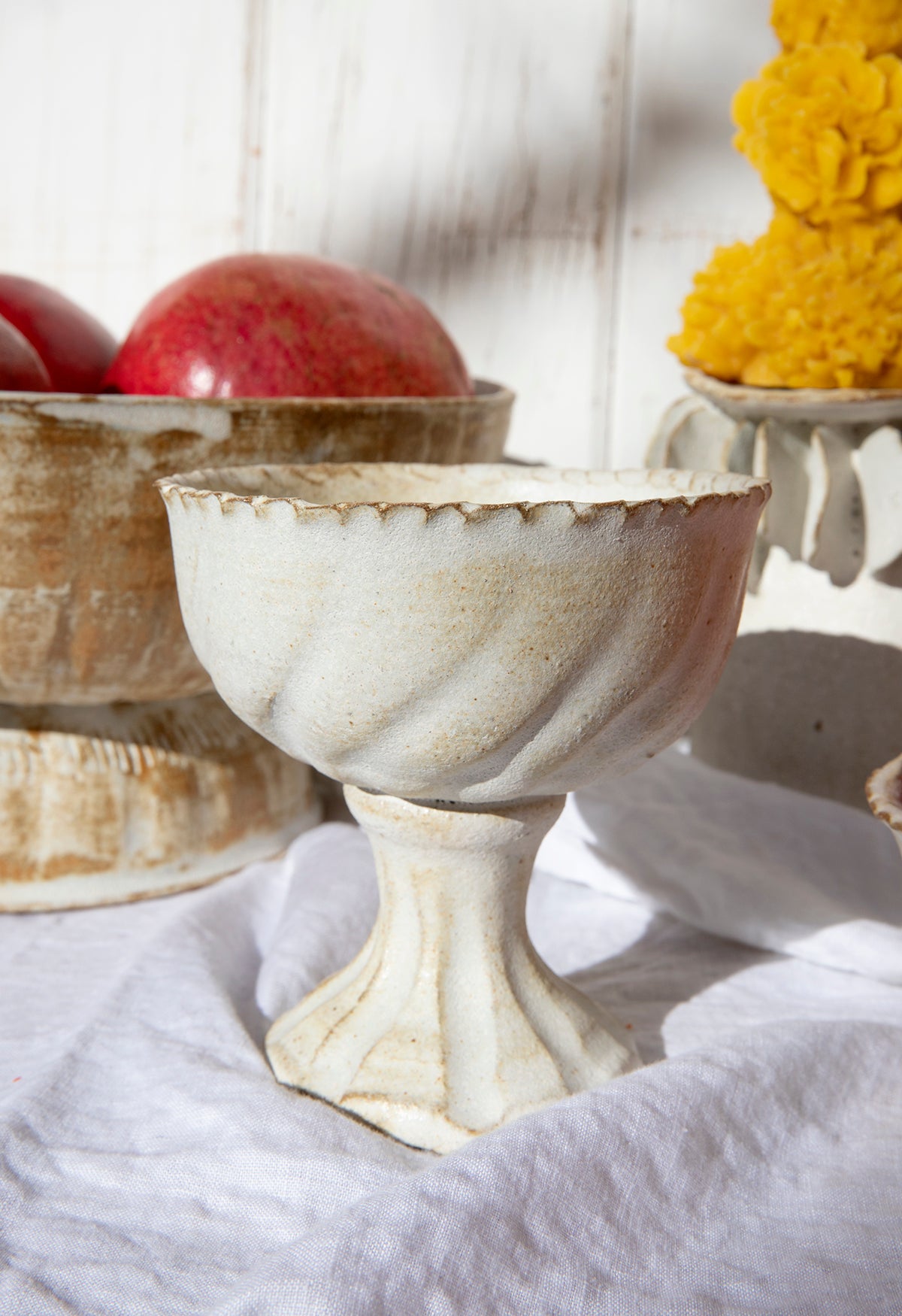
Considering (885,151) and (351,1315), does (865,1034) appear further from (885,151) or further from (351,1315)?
(885,151)

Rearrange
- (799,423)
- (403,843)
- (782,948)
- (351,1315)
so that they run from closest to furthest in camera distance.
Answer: (351,1315) < (403,843) < (782,948) < (799,423)

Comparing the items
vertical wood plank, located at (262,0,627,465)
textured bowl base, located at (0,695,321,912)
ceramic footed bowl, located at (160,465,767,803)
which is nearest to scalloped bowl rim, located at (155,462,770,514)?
ceramic footed bowl, located at (160,465,767,803)

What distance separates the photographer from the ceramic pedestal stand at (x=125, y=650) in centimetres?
80

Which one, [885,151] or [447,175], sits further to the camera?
[447,175]

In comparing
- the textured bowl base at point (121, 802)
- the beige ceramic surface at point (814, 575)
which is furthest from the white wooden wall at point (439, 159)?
the textured bowl base at point (121, 802)

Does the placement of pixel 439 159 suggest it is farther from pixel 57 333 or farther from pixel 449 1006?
pixel 449 1006

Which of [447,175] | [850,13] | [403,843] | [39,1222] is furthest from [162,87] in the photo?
[39,1222]

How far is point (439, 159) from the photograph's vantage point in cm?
133

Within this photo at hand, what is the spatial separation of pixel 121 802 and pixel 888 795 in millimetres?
593

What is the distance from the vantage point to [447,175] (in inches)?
52.7

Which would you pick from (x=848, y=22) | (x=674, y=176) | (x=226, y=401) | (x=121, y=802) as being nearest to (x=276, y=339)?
(x=226, y=401)

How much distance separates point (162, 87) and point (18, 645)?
83cm

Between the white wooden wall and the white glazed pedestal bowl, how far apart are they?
65 centimetres

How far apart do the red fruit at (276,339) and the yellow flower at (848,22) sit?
1.15 feet
